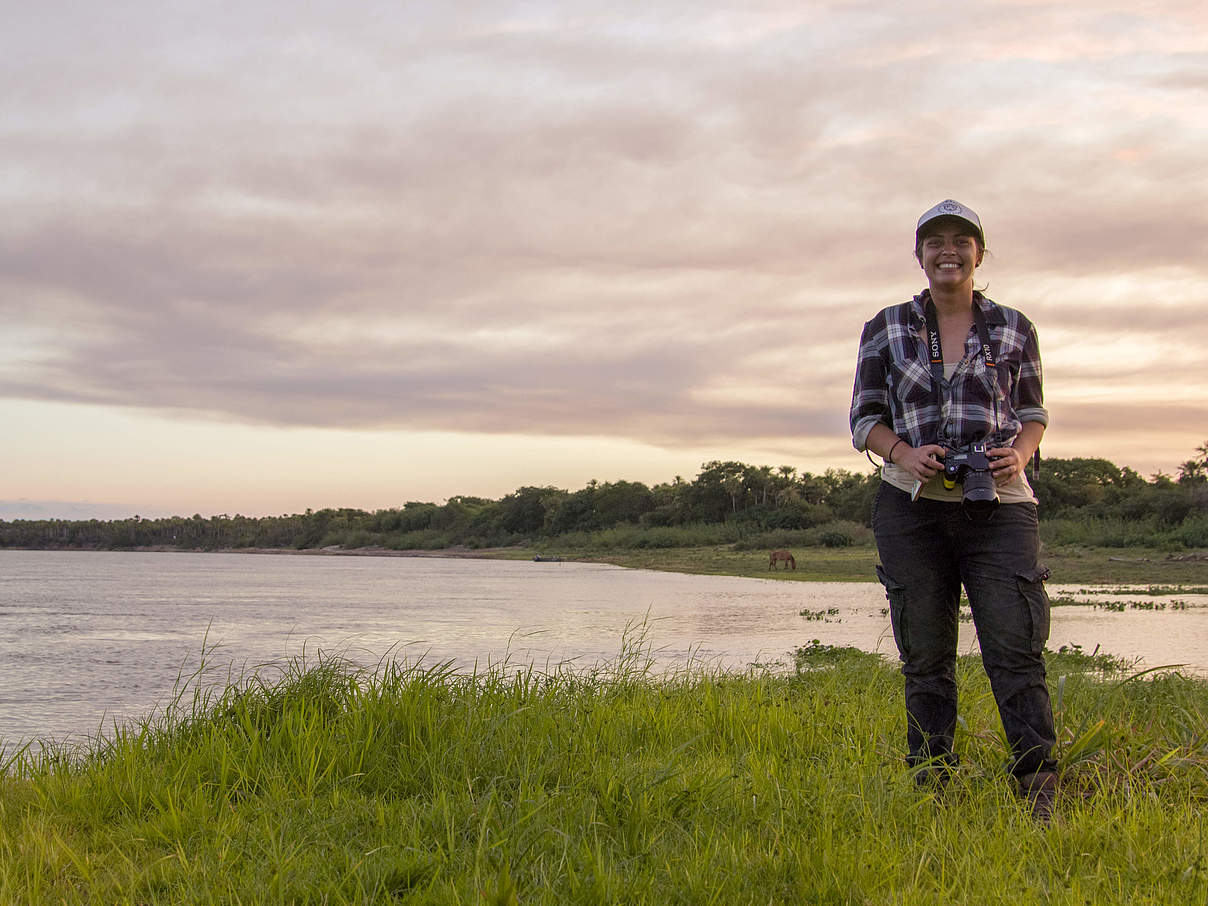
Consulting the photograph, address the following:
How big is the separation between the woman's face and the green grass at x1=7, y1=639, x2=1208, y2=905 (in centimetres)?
185

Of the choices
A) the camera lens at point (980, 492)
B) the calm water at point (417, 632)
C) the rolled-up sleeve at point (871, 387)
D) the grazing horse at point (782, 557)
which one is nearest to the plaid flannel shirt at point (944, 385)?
the rolled-up sleeve at point (871, 387)

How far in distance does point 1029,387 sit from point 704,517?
2947 inches

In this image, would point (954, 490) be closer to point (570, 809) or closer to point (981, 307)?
point (981, 307)

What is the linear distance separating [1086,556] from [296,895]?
33.5m

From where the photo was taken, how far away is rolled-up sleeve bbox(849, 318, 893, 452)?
12.4 feet

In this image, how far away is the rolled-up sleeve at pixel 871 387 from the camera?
12.4ft

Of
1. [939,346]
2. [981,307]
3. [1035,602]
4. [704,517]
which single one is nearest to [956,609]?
[1035,602]

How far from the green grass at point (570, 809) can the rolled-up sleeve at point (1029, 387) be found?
4.34 ft

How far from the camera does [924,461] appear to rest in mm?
3355

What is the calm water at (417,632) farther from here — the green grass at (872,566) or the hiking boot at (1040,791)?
the green grass at (872,566)

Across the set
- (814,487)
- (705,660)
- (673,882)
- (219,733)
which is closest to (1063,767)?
(673,882)

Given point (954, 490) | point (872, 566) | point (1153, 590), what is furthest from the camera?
point (872, 566)

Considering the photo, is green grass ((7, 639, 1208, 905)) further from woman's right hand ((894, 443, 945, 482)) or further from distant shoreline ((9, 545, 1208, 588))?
distant shoreline ((9, 545, 1208, 588))

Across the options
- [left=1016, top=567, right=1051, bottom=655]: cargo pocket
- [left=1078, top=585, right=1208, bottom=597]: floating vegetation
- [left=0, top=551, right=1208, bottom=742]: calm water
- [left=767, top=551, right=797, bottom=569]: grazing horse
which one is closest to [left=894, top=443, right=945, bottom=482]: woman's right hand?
[left=1016, top=567, right=1051, bottom=655]: cargo pocket
